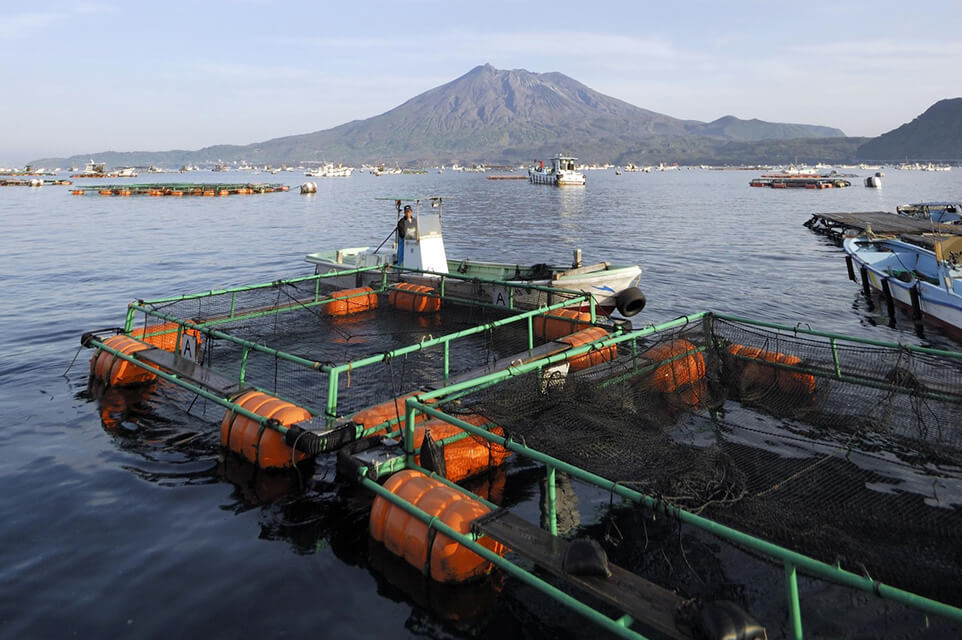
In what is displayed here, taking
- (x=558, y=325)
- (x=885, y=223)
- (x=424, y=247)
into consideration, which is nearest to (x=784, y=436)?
(x=558, y=325)

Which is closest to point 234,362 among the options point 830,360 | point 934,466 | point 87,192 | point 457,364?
point 457,364

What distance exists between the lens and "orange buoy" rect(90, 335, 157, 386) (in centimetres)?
1410

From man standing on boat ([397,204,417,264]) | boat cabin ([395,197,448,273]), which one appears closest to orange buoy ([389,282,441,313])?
boat cabin ([395,197,448,273])

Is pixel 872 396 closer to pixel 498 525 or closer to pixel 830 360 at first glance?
pixel 830 360

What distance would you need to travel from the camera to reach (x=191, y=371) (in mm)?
12258

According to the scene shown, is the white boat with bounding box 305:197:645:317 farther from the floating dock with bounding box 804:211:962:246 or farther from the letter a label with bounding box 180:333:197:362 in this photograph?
the floating dock with bounding box 804:211:962:246

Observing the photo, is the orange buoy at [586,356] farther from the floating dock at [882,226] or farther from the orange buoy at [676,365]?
the floating dock at [882,226]

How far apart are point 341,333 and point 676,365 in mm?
11246

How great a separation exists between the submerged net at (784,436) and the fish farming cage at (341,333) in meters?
3.53

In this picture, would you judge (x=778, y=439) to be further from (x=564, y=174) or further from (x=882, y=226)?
(x=564, y=174)

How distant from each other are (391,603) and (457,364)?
9.93 meters

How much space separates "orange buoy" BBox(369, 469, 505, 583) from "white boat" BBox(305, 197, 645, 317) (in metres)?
10.6

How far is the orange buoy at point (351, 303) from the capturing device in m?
20.3

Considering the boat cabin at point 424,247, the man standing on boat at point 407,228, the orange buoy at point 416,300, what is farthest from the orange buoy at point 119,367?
the man standing on boat at point 407,228
